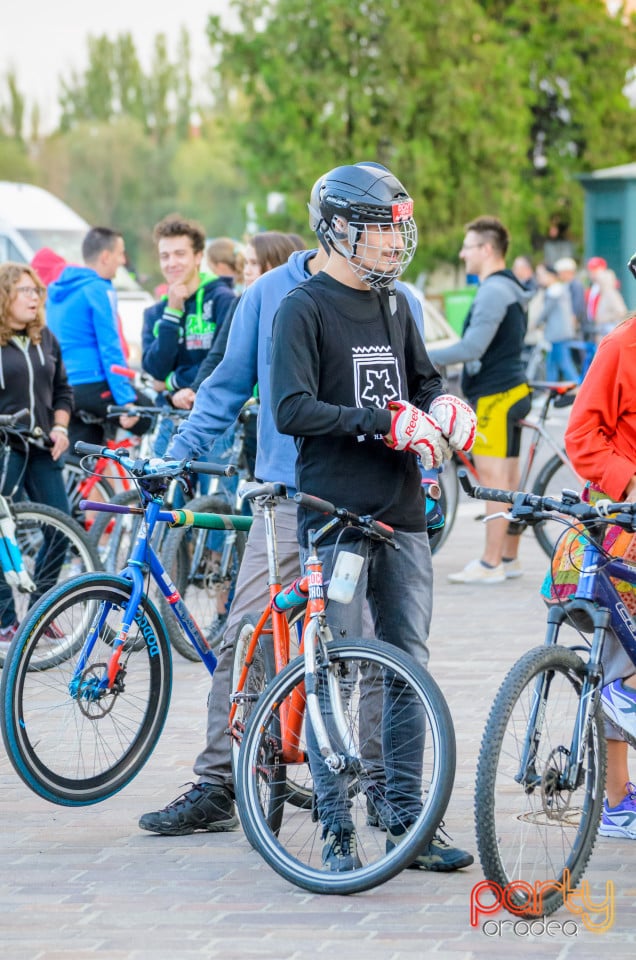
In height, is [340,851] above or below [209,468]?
below

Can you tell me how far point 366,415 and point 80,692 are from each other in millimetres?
1453

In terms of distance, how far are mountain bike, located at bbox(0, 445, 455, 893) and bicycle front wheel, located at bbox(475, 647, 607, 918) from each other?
193mm

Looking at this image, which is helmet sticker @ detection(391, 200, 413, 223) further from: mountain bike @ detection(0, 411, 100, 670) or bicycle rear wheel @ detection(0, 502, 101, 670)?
bicycle rear wheel @ detection(0, 502, 101, 670)

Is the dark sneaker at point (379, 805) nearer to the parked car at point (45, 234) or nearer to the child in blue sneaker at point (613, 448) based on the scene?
the child in blue sneaker at point (613, 448)

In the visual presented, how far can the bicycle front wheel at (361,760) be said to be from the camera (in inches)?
168

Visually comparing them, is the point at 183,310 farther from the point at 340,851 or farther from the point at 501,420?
A: the point at 340,851

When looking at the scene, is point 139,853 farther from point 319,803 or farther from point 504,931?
point 504,931

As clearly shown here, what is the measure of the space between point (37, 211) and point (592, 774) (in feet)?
57.2

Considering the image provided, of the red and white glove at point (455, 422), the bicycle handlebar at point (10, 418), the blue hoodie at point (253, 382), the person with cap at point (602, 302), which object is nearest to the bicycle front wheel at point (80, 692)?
the blue hoodie at point (253, 382)

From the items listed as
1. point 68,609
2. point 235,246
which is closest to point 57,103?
point 235,246

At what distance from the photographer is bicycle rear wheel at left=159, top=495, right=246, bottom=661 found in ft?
24.4

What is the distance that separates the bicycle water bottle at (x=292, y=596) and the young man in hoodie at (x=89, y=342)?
16.9 feet

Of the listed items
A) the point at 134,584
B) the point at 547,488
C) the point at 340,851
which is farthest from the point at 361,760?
the point at 547,488

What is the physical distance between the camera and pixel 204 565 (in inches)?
298
